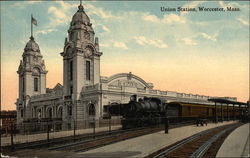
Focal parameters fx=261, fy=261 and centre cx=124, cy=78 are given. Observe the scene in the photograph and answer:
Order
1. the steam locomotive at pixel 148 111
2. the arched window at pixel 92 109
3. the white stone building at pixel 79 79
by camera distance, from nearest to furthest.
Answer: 1. the steam locomotive at pixel 148 111
2. the white stone building at pixel 79 79
3. the arched window at pixel 92 109

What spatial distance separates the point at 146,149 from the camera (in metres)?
13.7

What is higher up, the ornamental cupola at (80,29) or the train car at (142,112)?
the ornamental cupola at (80,29)

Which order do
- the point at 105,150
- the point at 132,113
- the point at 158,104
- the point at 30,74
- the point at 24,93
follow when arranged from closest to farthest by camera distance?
the point at 105,150, the point at 132,113, the point at 158,104, the point at 30,74, the point at 24,93

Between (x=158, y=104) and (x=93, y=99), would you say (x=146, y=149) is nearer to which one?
(x=158, y=104)

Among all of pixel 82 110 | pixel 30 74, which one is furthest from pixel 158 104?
pixel 30 74

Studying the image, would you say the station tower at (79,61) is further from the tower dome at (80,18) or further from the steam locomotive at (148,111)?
the steam locomotive at (148,111)

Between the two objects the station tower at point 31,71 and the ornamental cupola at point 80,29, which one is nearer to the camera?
the ornamental cupola at point 80,29

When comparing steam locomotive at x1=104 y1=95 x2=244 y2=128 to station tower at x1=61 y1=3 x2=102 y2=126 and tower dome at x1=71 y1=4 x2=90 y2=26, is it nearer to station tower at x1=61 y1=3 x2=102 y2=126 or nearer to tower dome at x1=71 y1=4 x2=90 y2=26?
station tower at x1=61 y1=3 x2=102 y2=126

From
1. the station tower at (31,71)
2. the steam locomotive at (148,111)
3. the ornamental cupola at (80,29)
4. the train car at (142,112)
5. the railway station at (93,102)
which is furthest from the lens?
the station tower at (31,71)

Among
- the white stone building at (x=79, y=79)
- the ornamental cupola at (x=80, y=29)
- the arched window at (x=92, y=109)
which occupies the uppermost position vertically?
the ornamental cupola at (x=80, y=29)

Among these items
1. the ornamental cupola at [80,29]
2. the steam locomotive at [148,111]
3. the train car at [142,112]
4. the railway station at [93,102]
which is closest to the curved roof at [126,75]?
the railway station at [93,102]

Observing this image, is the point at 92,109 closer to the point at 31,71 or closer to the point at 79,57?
the point at 79,57

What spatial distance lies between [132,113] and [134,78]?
22.7 meters

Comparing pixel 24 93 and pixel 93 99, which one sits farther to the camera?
pixel 24 93
